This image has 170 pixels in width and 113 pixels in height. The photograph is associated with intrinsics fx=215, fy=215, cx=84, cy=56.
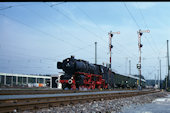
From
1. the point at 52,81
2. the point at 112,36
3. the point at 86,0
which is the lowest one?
the point at 52,81

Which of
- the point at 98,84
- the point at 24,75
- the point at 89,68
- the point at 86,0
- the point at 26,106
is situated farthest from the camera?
the point at 24,75

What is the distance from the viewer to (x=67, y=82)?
26.3 metres

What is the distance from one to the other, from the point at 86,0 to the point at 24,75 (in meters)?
59.7

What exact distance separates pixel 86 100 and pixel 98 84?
18.9 meters

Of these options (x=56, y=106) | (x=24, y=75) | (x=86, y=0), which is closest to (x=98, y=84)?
(x=56, y=106)

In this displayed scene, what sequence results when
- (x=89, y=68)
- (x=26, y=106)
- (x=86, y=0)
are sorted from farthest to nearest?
1. (x=89, y=68)
2. (x=26, y=106)
3. (x=86, y=0)

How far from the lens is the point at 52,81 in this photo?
4112cm

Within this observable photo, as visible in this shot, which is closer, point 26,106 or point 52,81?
point 26,106

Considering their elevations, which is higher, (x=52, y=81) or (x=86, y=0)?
(x=86, y=0)

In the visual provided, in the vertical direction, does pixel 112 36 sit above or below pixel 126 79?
above

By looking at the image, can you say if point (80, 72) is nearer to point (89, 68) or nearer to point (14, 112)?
point (89, 68)

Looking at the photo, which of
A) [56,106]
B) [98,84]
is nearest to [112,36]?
[98,84]

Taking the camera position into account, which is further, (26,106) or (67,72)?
(67,72)

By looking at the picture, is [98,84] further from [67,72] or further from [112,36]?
[112,36]
